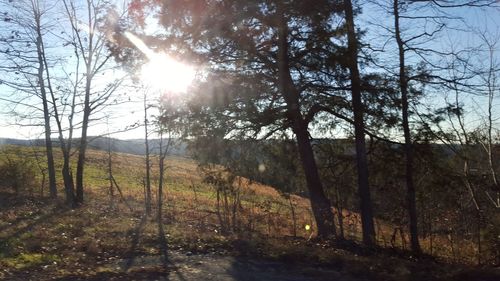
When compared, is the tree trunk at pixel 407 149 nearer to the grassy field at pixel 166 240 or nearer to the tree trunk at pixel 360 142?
the grassy field at pixel 166 240

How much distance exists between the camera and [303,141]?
14695mm

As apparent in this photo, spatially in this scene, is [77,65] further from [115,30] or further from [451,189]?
[451,189]

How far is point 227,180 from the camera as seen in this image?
15664 millimetres

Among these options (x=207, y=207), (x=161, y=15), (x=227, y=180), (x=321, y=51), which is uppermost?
(x=161, y=15)

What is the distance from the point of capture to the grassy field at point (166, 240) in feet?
31.1

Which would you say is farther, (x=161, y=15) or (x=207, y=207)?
(x=207, y=207)

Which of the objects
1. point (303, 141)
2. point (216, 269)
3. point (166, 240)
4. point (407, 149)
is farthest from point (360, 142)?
point (216, 269)

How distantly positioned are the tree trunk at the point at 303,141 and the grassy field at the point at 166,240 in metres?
0.85

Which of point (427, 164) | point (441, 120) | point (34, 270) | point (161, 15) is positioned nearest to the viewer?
point (34, 270)

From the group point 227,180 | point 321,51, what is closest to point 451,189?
point 321,51

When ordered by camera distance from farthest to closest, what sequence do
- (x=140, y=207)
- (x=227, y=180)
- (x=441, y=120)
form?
1. (x=140, y=207)
2. (x=227, y=180)
3. (x=441, y=120)

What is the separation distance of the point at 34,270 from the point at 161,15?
6.87 meters

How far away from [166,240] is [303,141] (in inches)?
195

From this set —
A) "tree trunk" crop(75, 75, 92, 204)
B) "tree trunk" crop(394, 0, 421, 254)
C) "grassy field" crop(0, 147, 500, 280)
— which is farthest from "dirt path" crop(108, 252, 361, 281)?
"tree trunk" crop(75, 75, 92, 204)
